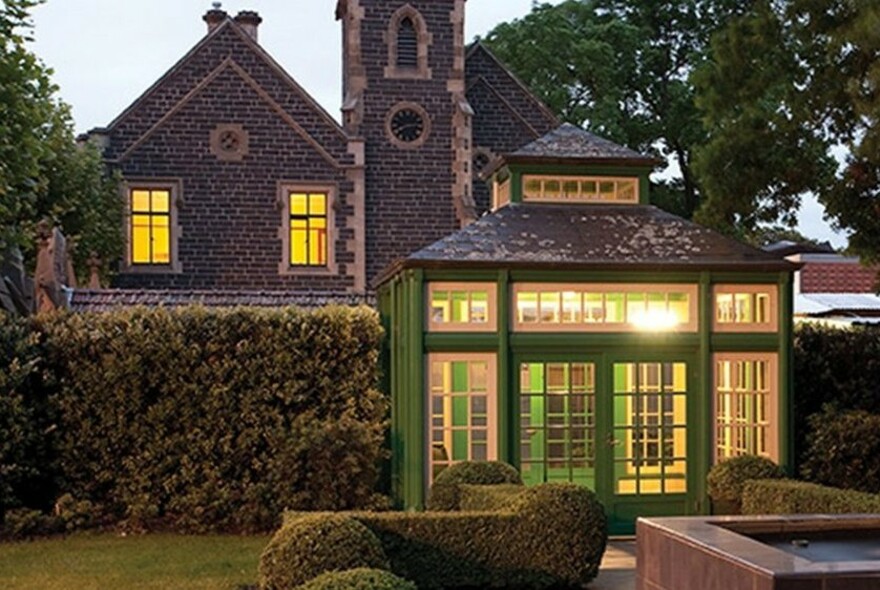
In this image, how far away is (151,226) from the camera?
81.9 feet

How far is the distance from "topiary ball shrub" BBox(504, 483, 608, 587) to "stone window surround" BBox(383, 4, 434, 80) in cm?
1685

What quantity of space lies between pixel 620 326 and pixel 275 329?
4309mm

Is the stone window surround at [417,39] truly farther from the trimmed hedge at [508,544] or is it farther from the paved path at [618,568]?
the trimmed hedge at [508,544]

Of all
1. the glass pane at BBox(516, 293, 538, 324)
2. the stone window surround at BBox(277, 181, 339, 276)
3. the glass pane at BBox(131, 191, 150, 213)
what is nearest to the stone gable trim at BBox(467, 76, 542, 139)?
the stone window surround at BBox(277, 181, 339, 276)

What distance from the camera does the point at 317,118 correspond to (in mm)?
25328

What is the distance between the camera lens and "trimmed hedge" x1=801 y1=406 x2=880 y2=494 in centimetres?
1511

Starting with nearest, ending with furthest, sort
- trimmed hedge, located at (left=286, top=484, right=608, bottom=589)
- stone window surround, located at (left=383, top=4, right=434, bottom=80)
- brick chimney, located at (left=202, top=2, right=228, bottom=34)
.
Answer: trimmed hedge, located at (left=286, top=484, right=608, bottom=589), stone window surround, located at (left=383, top=4, right=434, bottom=80), brick chimney, located at (left=202, top=2, right=228, bottom=34)

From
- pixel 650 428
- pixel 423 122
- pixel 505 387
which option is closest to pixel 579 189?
pixel 505 387

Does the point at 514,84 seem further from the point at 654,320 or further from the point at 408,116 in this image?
the point at 654,320

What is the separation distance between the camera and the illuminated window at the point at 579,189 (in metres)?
16.3

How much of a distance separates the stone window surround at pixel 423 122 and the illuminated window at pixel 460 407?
1238 cm

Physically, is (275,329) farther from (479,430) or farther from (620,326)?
(620,326)

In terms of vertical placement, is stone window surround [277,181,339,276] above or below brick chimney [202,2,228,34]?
below

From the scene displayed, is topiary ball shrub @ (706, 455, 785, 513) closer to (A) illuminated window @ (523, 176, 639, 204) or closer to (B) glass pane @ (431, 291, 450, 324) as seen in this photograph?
(B) glass pane @ (431, 291, 450, 324)
